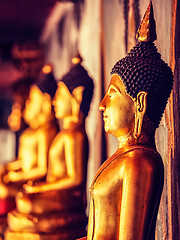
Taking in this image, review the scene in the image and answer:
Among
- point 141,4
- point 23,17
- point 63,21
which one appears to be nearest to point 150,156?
point 141,4

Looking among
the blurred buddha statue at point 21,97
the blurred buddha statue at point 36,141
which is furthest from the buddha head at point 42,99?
the blurred buddha statue at point 21,97

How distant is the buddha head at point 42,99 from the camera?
10.1 feet

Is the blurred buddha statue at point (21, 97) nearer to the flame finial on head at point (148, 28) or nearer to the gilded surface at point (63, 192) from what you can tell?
the gilded surface at point (63, 192)

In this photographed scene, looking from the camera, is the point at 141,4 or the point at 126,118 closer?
the point at 126,118

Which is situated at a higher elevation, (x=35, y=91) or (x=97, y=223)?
(x=35, y=91)

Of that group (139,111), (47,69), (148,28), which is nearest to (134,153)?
(139,111)

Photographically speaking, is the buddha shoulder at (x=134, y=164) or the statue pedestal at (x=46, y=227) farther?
the statue pedestal at (x=46, y=227)

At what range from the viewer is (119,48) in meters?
2.48

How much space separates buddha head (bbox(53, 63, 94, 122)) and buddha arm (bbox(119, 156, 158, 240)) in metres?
1.09

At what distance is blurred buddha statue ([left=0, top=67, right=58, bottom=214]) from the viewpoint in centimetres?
312

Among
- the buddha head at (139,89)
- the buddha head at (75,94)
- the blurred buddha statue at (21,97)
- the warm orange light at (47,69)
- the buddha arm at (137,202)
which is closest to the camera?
the buddha arm at (137,202)

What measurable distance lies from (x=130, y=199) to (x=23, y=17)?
3198 mm

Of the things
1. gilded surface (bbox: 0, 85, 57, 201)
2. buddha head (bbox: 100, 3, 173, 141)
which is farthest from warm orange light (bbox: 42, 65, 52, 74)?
buddha head (bbox: 100, 3, 173, 141)

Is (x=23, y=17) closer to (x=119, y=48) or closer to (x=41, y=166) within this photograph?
(x=41, y=166)
